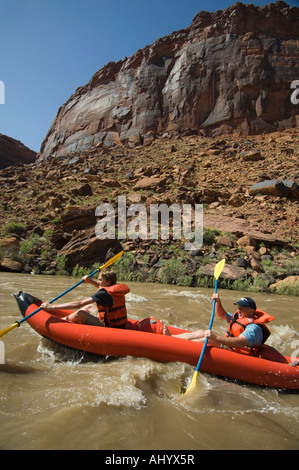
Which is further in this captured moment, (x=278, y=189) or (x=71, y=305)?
(x=278, y=189)

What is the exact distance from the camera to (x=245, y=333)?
2625 mm

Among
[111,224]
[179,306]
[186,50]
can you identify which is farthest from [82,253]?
[186,50]

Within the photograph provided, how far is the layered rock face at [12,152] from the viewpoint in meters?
31.4

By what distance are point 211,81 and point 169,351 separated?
23773 millimetres

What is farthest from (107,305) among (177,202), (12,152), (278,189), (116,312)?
(12,152)

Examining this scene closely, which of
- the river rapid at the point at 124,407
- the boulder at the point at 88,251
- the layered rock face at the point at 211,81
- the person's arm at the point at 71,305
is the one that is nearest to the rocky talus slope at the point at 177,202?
the boulder at the point at 88,251

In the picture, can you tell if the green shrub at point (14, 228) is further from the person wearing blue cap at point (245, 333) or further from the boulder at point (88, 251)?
the person wearing blue cap at point (245, 333)

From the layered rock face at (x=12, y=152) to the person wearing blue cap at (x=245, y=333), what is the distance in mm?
33409

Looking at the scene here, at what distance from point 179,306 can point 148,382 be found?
10.1ft

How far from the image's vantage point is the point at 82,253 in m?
8.12

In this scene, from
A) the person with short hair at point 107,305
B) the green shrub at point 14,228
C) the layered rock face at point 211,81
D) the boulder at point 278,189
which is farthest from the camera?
the layered rock face at point 211,81

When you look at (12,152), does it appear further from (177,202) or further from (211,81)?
(177,202)

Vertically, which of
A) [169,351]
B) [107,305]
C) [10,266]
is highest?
[107,305]
